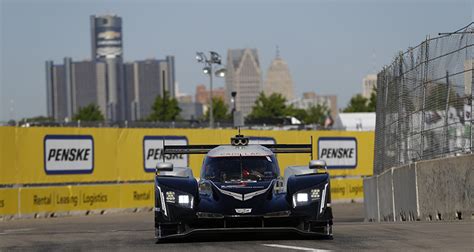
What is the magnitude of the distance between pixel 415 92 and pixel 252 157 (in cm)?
704

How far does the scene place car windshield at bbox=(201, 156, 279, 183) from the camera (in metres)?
16.0

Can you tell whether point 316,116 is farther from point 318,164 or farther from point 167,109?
point 318,164

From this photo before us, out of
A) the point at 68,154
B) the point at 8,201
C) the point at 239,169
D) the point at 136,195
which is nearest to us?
the point at 239,169

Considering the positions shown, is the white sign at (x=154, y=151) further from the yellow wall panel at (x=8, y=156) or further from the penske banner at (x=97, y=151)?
the yellow wall panel at (x=8, y=156)

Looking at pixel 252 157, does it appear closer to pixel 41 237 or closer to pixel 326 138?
pixel 41 237

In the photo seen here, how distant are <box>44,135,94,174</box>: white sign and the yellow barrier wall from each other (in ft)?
0.42

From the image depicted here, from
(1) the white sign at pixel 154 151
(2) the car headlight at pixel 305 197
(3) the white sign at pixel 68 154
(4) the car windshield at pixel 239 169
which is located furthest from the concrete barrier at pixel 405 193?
(1) the white sign at pixel 154 151

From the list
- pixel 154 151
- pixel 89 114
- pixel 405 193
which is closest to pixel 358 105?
pixel 89 114

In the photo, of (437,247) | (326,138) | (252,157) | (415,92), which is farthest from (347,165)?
(437,247)

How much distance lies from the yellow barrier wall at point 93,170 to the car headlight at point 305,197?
1644 cm

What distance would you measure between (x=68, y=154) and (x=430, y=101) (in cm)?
1446

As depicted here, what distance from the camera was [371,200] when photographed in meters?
27.5

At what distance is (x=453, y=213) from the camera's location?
19.8 m

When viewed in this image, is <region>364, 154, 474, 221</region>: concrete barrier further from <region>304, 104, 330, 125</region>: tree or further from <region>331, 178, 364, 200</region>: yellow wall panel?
<region>304, 104, 330, 125</region>: tree
